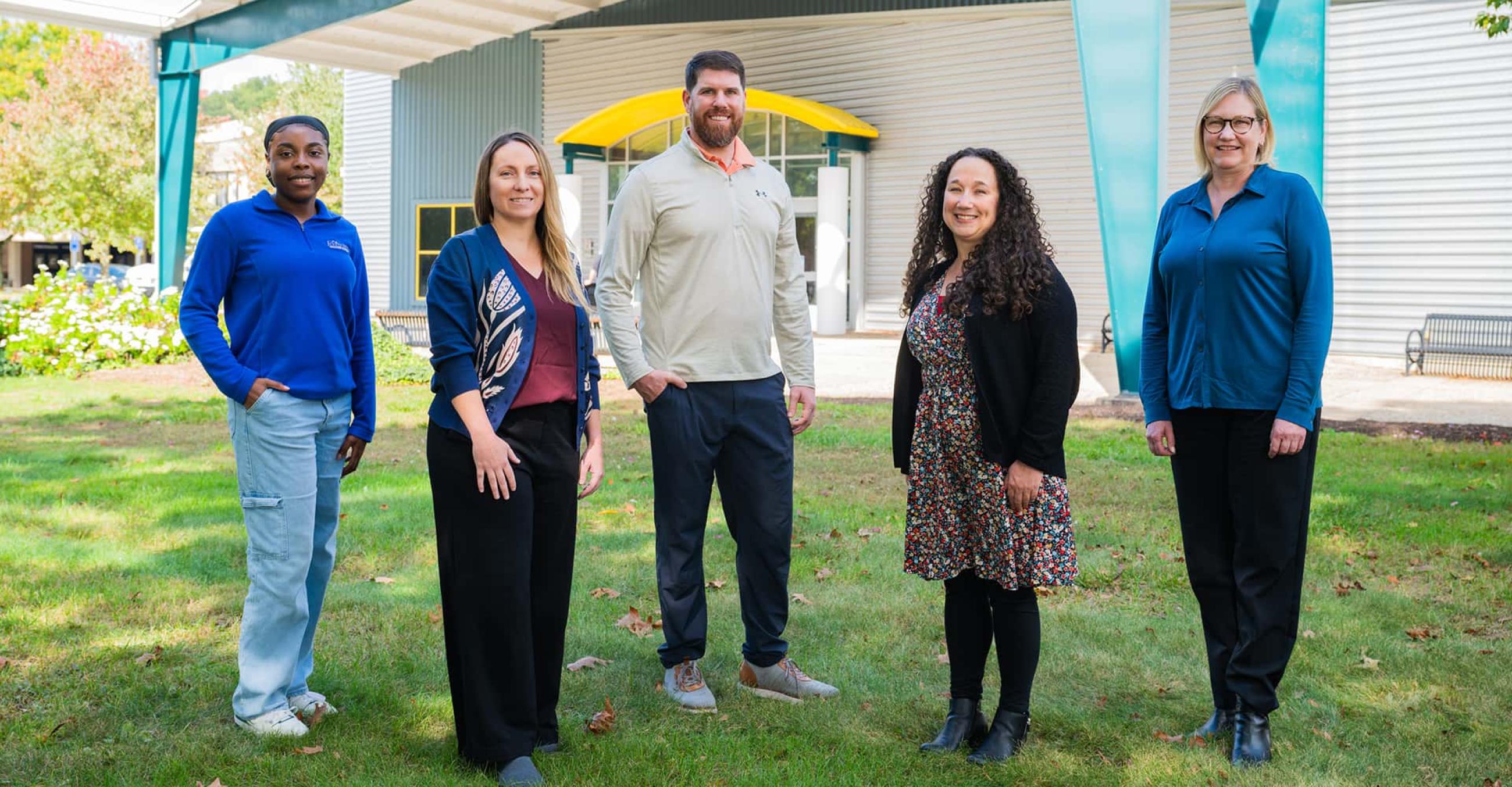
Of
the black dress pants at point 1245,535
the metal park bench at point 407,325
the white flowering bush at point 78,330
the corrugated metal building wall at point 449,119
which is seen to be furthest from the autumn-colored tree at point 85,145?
the black dress pants at point 1245,535

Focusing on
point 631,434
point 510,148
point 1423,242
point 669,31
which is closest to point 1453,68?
point 1423,242

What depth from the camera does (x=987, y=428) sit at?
3744mm

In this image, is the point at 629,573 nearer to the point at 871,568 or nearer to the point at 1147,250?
the point at 871,568

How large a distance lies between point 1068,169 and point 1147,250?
9.20 metres

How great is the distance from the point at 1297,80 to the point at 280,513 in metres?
11.4

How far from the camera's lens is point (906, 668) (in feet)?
15.8

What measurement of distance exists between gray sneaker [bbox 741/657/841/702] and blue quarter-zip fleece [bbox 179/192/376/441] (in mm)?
1833

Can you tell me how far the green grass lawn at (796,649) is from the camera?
3.78m

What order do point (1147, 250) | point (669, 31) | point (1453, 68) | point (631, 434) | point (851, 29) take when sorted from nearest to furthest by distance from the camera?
point (631, 434), point (1147, 250), point (1453, 68), point (851, 29), point (669, 31)

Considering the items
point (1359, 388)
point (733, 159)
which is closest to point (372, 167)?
point (1359, 388)

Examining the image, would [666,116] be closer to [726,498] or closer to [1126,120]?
[1126,120]

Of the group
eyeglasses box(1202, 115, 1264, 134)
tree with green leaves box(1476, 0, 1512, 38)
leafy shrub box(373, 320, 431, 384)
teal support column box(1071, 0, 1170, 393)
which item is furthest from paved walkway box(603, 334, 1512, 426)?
eyeglasses box(1202, 115, 1264, 134)

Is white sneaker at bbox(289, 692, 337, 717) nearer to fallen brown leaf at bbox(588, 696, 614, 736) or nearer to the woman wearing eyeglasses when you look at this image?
fallen brown leaf at bbox(588, 696, 614, 736)

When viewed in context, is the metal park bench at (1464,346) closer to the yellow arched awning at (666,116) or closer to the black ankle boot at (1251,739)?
the yellow arched awning at (666,116)
